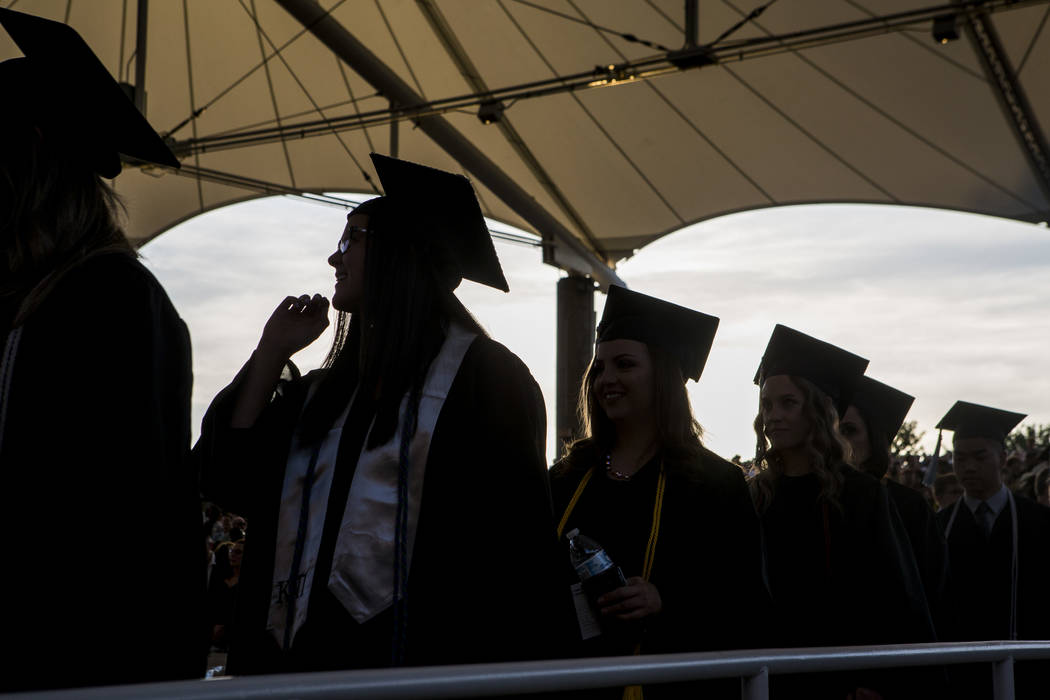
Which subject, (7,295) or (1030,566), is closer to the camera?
(7,295)

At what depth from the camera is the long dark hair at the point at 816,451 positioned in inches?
158

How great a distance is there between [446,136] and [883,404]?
10240 mm

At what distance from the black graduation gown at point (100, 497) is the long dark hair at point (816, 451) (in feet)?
9.40

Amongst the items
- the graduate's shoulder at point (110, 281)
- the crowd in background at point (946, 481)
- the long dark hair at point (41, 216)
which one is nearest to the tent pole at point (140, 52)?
the crowd in background at point (946, 481)

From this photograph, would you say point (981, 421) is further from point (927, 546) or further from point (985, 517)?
point (927, 546)

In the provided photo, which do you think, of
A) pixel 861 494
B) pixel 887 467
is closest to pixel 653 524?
pixel 861 494

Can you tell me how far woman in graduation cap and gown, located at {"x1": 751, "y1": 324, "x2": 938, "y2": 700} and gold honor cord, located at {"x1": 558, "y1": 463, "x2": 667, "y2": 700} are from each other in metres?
0.75

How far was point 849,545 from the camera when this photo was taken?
12.9ft

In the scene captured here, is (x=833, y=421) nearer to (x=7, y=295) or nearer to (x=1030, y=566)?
(x=1030, y=566)

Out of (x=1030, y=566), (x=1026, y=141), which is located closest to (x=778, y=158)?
(x=1026, y=141)

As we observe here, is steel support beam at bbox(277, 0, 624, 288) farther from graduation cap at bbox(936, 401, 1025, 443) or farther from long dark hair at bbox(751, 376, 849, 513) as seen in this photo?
long dark hair at bbox(751, 376, 849, 513)

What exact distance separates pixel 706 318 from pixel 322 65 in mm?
12474

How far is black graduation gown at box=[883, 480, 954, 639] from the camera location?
4.43m

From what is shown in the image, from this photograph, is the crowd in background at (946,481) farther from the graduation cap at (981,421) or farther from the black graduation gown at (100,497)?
the black graduation gown at (100,497)
